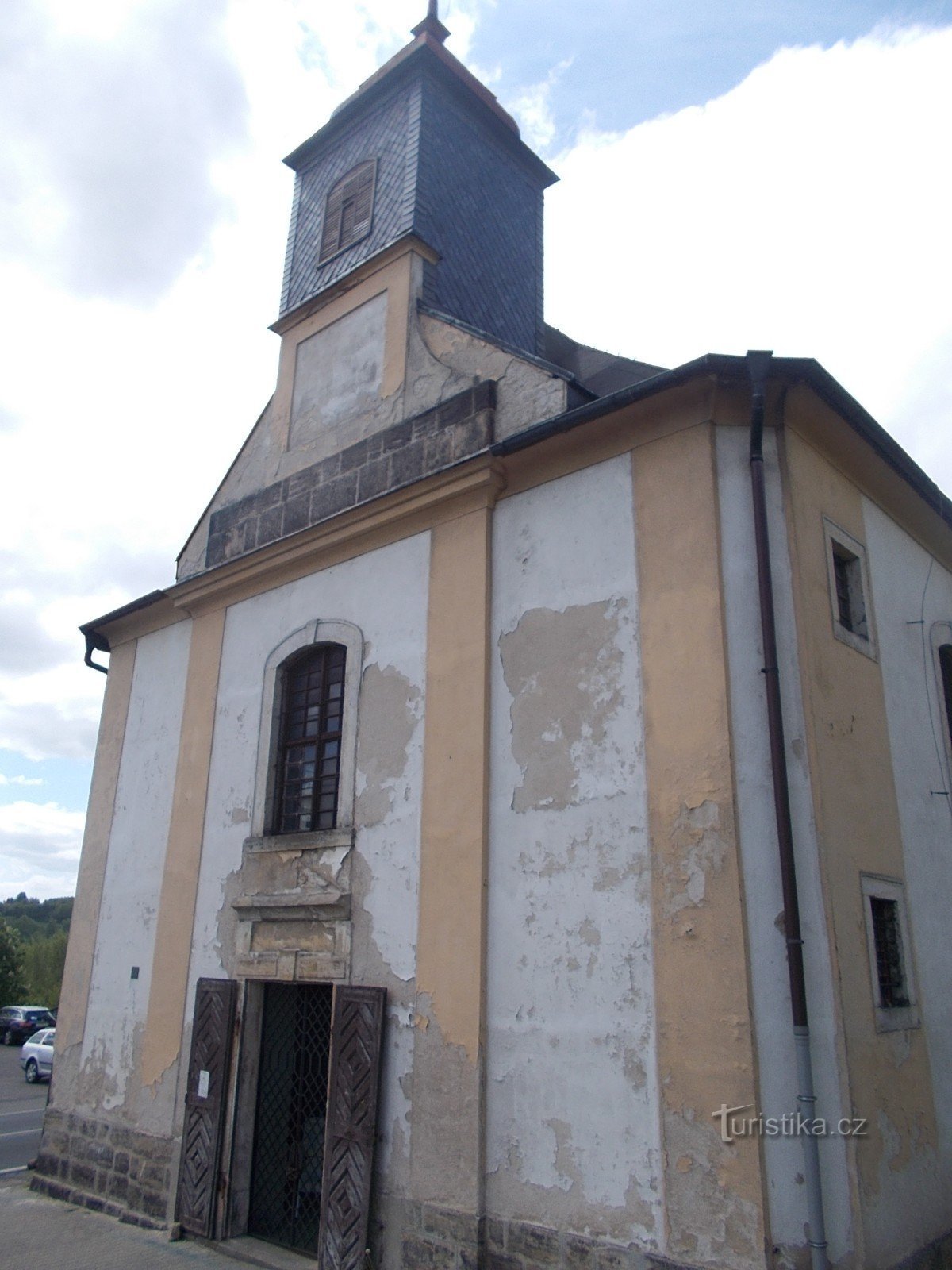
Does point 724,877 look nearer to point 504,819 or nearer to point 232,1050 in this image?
point 504,819

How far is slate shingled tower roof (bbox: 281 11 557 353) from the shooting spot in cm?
1055

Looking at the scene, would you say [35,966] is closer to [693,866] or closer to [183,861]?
[183,861]

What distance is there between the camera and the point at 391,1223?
6.90 meters

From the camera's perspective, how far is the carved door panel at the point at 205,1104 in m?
8.36

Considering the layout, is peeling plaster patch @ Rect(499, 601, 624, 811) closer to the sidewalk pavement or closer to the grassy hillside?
the sidewalk pavement

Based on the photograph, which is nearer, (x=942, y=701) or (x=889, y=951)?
(x=889, y=951)

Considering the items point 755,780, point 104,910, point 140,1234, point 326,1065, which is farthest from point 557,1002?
point 104,910

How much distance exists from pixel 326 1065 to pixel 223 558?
543 centimetres

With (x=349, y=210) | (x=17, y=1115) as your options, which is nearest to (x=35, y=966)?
(x=17, y=1115)

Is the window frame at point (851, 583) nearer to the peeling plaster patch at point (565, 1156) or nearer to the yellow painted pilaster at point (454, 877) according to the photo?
the yellow painted pilaster at point (454, 877)

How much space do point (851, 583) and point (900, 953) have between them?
279 centimetres

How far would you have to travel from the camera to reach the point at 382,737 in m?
8.21

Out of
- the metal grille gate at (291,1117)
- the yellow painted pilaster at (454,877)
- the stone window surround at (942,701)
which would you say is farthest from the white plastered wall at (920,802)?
the metal grille gate at (291,1117)

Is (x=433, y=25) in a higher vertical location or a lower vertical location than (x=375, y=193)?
higher
